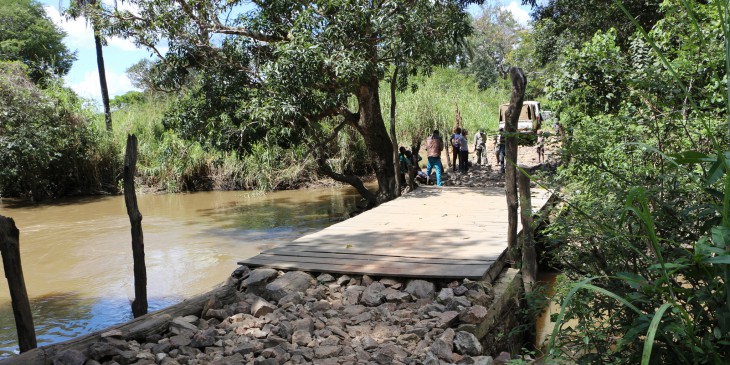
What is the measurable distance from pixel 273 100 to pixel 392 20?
246cm

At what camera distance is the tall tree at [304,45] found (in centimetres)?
1044

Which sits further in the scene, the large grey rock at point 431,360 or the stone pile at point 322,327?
the stone pile at point 322,327

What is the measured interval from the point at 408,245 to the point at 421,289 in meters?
1.42

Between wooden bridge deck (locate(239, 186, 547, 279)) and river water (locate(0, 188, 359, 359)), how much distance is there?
2041 mm

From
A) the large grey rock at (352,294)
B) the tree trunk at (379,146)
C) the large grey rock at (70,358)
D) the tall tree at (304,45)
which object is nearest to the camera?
the large grey rock at (70,358)

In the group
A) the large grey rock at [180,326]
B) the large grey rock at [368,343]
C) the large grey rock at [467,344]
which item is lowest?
the large grey rock at [467,344]

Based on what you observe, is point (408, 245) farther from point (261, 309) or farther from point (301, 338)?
point (301, 338)

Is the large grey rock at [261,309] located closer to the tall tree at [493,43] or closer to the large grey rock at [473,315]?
the large grey rock at [473,315]

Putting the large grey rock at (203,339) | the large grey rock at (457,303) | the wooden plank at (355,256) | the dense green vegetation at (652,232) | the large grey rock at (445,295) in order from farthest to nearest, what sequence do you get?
the wooden plank at (355,256), the large grey rock at (445,295), the large grey rock at (457,303), the large grey rock at (203,339), the dense green vegetation at (652,232)

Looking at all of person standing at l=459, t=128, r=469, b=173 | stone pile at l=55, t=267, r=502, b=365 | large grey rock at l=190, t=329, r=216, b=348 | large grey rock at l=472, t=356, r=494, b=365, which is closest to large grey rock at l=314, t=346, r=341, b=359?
stone pile at l=55, t=267, r=502, b=365

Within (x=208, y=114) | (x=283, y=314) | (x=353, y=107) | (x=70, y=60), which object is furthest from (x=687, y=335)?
(x=70, y=60)

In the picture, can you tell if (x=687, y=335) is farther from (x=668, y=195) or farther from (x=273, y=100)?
(x=273, y=100)

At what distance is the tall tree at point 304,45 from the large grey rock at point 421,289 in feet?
17.6

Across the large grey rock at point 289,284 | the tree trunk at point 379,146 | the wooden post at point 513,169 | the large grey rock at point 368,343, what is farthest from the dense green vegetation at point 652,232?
the tree trunk at point 379,146
